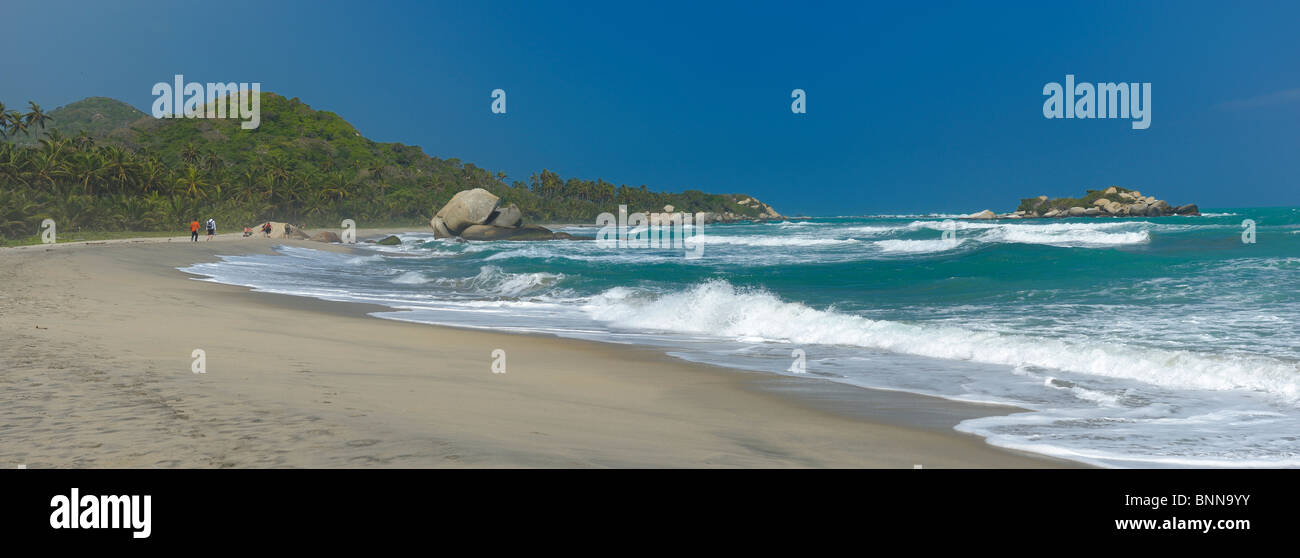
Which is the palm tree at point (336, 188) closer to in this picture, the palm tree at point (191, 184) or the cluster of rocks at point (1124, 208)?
the palm tree at point (191, 184)

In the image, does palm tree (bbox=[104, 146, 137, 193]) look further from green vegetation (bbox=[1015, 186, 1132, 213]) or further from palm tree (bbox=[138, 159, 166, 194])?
green vegetation (bbox=[1015, 186, 1132, 213])

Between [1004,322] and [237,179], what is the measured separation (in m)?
102

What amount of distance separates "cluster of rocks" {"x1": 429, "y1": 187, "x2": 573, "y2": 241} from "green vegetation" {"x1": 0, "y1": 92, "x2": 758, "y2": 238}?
879 inches

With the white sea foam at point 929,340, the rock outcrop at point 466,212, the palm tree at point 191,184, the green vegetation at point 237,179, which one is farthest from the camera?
the palm tree at point 191,184

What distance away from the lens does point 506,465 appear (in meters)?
4.91

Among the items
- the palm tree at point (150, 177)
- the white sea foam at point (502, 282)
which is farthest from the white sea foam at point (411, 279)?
the palm tree at point (150, 177)

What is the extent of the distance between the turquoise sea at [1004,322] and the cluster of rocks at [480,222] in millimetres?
36779

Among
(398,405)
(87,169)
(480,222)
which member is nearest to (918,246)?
(480,222)

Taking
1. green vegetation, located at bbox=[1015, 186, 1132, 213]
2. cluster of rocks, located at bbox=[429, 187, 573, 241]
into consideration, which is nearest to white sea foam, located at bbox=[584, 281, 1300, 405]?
cluster of rocks, located at bbox=[429, 187, 573, 241]

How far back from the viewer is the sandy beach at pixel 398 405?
17.0ft

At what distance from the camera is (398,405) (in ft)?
23.9
